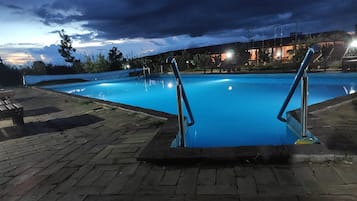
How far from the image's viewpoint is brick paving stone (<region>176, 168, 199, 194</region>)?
5.59 feet

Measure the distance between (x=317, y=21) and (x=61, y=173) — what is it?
25.7m

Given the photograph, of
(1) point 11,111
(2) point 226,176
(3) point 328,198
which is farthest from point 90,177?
(1) point 11,111

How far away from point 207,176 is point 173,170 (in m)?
0.33

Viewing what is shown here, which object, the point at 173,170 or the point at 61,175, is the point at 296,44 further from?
the point at 61,175

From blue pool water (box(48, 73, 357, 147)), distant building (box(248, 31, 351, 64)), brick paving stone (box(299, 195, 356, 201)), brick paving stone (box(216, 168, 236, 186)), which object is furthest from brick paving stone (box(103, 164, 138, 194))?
distant building (box(248, 31, 351, 64))

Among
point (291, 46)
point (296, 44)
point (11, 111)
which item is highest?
point (291, 46)

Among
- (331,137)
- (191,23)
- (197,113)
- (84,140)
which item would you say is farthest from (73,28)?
(331,137)

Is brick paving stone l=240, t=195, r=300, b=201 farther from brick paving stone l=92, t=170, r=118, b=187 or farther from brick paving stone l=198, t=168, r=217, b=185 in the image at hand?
brick paving stone l=92, t=170, r=118, b=187

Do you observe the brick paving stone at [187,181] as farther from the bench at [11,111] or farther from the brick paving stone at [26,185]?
the bench at [11,111]

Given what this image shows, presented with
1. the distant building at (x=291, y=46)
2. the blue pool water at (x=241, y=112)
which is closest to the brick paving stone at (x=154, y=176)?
the blue pool water at (x=241, y=112)

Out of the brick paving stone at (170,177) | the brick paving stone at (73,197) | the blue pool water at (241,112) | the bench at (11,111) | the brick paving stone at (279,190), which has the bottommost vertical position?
the blue pool water at (241,112)

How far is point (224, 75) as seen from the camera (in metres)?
13.7

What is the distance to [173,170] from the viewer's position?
2.07m

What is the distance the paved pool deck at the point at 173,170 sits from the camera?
1658 mm
